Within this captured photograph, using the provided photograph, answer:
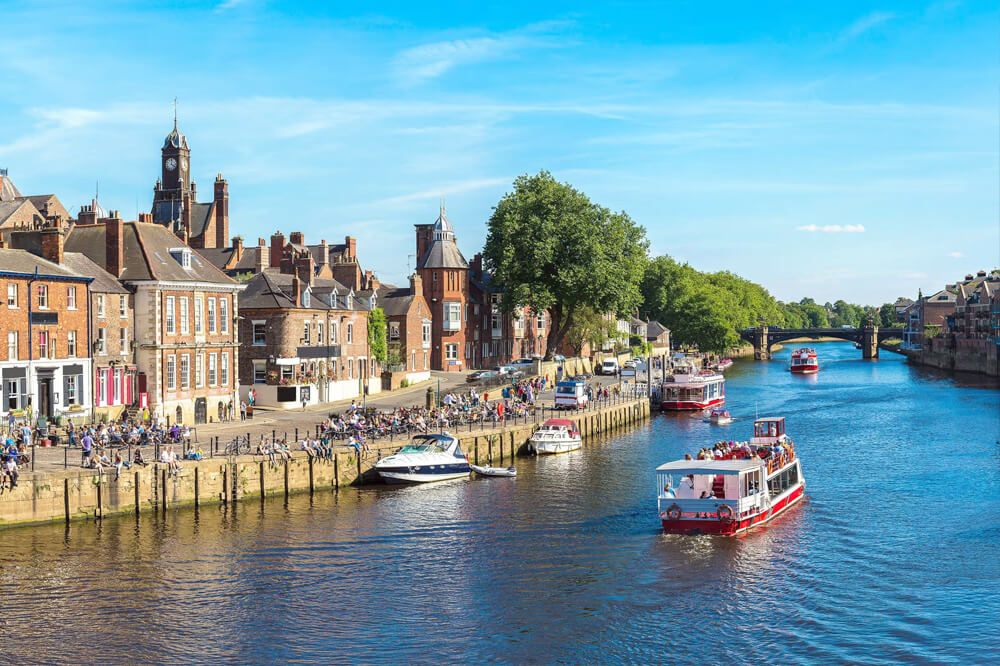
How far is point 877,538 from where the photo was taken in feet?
143

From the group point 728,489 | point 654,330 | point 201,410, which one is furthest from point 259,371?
point 654,330

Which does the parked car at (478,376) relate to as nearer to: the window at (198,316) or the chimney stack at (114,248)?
the window at (198,316)

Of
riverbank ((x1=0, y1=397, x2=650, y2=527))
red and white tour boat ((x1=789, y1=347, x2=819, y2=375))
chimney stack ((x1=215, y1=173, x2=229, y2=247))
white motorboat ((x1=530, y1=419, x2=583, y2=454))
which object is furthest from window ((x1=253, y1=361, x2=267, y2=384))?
red and white tour boat ((x1=789, y1=347, x2=819, y2=375))

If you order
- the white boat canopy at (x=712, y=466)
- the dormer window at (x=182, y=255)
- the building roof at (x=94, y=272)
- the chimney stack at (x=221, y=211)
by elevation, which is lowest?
the white boat canopy at (x=712, y=466)

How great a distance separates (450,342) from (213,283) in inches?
1813

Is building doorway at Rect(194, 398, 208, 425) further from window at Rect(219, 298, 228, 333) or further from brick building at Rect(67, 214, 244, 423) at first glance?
window at Rect(219, 298, 228, 333)

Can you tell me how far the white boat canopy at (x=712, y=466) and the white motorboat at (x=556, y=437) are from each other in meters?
21.8

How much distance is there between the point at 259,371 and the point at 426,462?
23.6 metres

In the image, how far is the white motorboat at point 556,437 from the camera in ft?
225

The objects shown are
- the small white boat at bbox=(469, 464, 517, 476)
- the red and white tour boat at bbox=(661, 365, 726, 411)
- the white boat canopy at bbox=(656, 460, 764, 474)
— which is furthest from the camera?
the red and white tour boat at bbox=(661, 365, 726, 411)

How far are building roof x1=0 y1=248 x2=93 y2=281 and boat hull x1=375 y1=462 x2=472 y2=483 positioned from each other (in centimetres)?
2130

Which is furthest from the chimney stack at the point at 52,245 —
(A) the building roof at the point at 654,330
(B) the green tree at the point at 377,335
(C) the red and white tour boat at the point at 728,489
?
(A) the building roof at the point at 654,330

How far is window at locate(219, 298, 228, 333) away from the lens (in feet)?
221

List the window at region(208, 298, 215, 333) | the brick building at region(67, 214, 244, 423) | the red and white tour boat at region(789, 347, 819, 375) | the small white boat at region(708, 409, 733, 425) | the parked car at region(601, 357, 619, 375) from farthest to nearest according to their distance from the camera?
the red and white tour boat at region(789, 347, 819, 375)
the parked car at region(601, 357, 619, 375)
the small white boat at region(708, 409, 733, 425)
the window at region(208, 298, 215, 333)
the brick building at region(67, 214, 244, 423)
